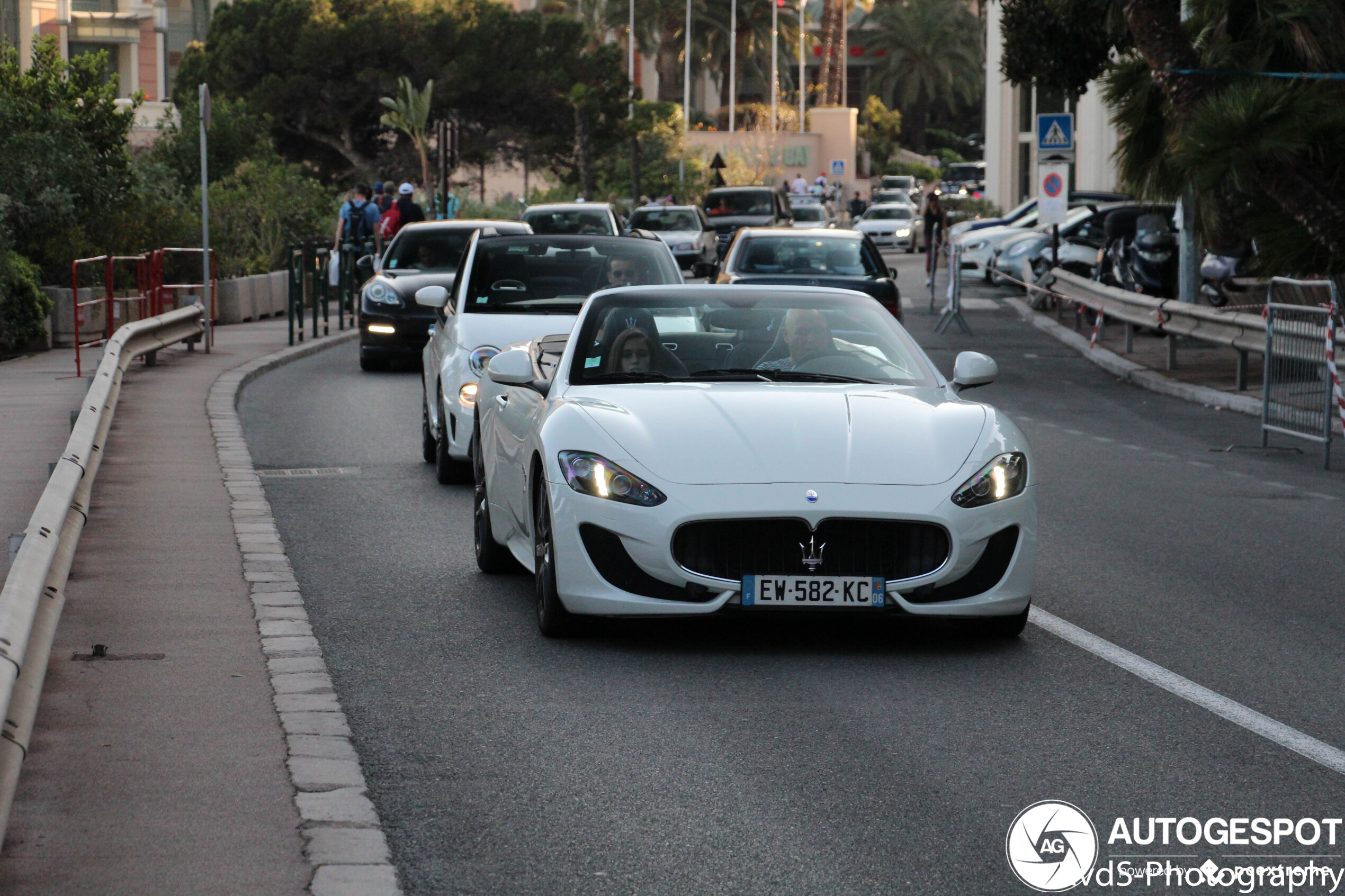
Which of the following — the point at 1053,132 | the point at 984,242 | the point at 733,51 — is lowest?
the point at 984,242

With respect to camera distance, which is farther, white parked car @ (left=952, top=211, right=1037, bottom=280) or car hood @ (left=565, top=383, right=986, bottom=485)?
white parked car @ (left=952, top=211, right=1037, bottom=280)

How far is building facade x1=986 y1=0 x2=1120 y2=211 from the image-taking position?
5409 centimetres

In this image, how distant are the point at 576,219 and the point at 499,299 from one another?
56.2 feet

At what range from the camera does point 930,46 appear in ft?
333

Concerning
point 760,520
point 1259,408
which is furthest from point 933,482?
point 1259,408

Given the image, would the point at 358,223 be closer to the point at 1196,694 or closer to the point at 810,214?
the point at 1196,694

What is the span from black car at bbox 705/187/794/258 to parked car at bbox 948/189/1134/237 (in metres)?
4.39

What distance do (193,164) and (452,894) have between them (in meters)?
37.2

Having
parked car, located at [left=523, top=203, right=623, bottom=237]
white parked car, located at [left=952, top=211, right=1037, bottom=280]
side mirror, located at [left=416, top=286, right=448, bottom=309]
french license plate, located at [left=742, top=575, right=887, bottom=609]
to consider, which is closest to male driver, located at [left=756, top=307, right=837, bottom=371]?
french license plate, located at [left=742, top=575, right=887, bottom=609]

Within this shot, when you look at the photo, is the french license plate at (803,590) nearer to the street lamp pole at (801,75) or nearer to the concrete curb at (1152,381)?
the concrete curb at (1152,381)

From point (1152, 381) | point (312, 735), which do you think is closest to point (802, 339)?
point (312, 735)

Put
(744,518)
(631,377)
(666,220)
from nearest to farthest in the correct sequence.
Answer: (744,518), (631,377), (666,220)

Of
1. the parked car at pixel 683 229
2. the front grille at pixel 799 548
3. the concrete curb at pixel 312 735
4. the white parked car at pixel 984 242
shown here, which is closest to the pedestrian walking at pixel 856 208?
the parked car at pixel 683 229

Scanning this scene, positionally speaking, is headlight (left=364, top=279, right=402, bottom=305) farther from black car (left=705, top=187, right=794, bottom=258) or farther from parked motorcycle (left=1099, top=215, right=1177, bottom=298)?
black car (left=705, top=187, right=794, bottom=258)
